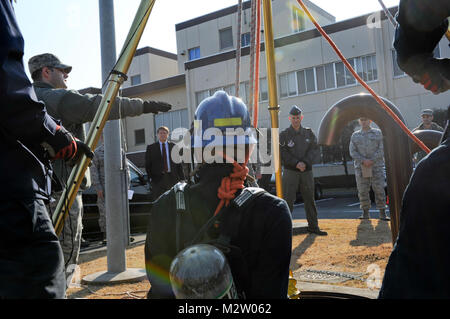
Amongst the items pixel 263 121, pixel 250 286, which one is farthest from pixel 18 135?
pixel 263 121

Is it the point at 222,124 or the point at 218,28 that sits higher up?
the point at 218,28

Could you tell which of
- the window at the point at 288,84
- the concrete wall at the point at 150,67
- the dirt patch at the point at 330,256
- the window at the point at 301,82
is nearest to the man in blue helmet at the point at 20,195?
the dirt patch at the point at 330,256

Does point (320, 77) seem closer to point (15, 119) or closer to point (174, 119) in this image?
point (174, 119)

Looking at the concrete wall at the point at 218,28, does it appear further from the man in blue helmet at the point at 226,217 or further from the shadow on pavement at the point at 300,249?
the man in blue helmet at the point at 226,217

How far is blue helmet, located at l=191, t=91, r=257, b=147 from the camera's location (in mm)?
1874

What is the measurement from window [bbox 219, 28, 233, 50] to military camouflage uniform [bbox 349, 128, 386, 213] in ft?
80.2

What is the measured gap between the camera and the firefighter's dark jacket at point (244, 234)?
163 centimetres

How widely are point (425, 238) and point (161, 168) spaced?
254 inches

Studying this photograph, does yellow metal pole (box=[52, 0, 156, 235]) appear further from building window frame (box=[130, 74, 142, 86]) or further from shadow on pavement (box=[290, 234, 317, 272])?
building window frame (box=[130, 74, 142, 86])

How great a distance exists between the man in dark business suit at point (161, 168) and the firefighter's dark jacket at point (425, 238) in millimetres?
6232

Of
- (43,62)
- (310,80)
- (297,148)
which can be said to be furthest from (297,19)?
(43,62)

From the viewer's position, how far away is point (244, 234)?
167 centimetres

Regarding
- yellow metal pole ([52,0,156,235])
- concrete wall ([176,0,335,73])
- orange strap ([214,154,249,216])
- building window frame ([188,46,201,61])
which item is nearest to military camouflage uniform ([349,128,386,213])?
yellow metal pole ([52,0,156,235])
